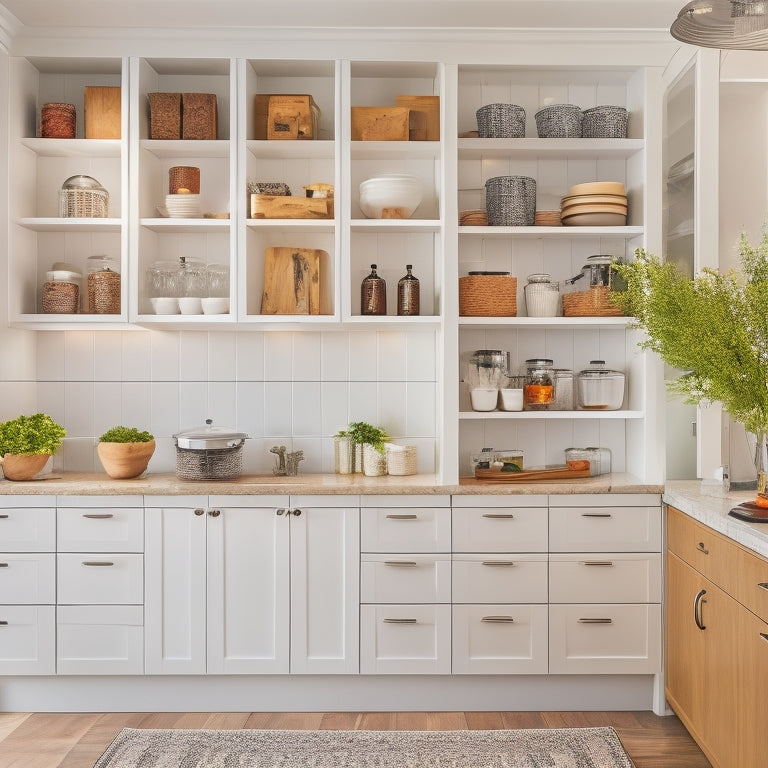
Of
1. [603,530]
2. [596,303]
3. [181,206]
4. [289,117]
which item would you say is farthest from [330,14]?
[603,530]

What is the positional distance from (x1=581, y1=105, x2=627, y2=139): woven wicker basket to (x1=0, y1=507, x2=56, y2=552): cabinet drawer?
267 cm

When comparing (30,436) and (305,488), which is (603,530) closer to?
(305,488)

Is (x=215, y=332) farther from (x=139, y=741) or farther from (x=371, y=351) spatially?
(x=139, y=741)

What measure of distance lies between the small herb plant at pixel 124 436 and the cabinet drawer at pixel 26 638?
26.7 inches

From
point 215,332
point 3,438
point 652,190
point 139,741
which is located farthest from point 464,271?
point 139,741

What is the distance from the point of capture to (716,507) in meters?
2.56

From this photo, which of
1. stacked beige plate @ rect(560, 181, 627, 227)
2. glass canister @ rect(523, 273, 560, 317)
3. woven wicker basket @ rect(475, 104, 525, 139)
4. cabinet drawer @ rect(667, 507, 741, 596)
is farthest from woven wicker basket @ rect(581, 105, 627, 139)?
cabinet drawer @ rect(667, 507, 741, 596)

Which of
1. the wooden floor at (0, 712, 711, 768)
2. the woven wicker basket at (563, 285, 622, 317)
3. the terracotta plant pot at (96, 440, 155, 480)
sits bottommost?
the wooden floor at (0, 712, 711, 768)

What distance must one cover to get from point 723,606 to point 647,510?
65 centimetres

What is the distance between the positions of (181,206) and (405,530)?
5.30ft

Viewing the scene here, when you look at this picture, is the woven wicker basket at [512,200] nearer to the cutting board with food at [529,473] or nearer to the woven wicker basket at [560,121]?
the woven wicker basket at [560,121]

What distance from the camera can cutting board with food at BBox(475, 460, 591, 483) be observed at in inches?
122

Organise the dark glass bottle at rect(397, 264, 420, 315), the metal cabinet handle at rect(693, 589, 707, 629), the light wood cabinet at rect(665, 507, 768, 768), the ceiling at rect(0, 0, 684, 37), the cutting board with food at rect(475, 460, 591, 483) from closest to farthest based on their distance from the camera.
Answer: the light wood cabinet at rect(665, 507, 768, 768) → the metal cabinet handle at rect(693, 589, 707, 629) → the ceiling at rect(0, 0, 684, 37) → the cutting board with food at rect(475, 460, 591, 483) → the dark glass bottle at rect(397, 264, 420, 315)

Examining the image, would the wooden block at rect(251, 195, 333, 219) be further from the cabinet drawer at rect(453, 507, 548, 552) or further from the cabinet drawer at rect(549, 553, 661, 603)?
the cabinet drawer at rect(549, 553, 661, 603)
